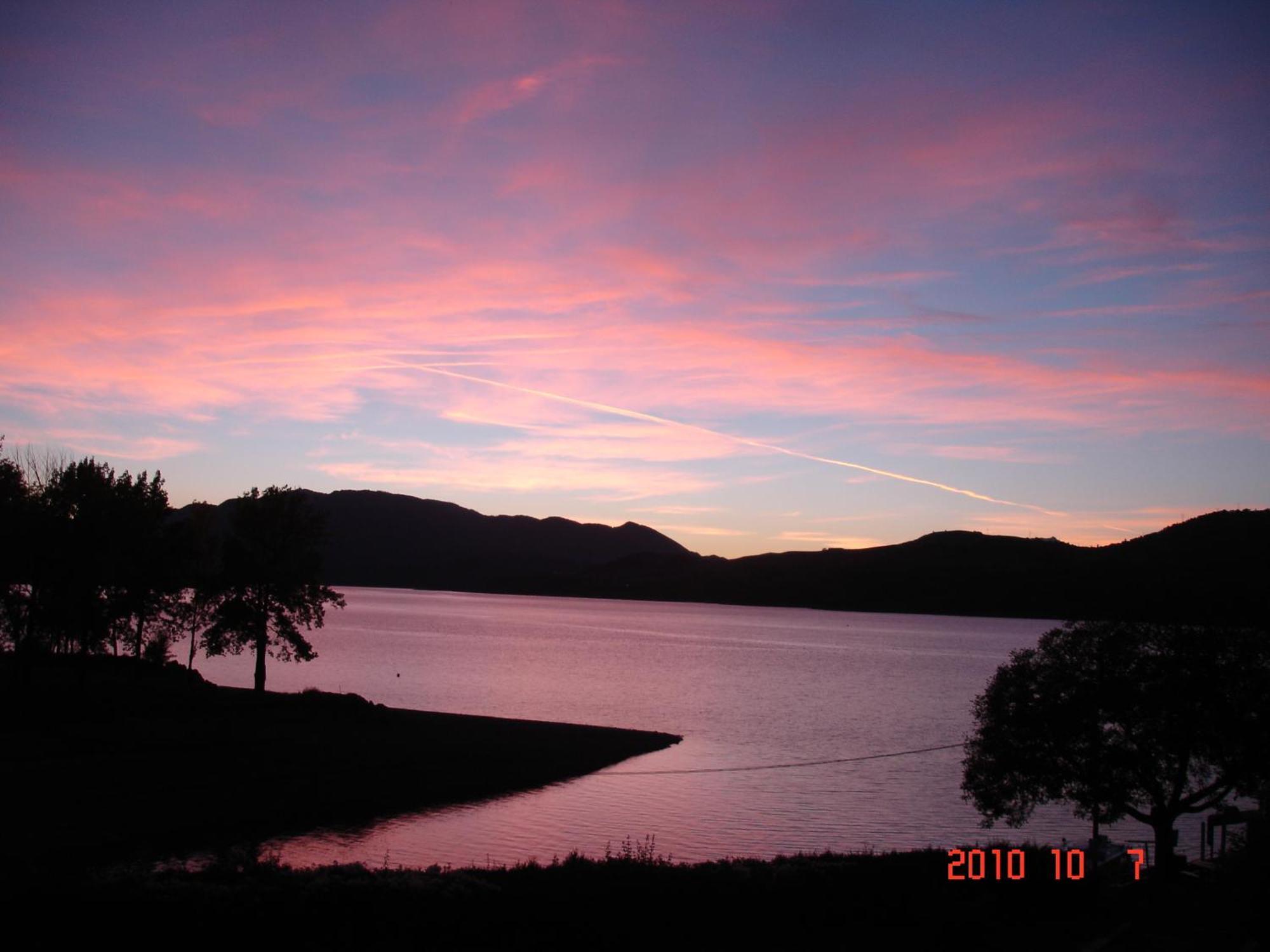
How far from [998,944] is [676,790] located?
1433 inches

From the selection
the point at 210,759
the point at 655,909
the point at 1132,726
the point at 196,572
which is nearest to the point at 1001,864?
the point at 655,909

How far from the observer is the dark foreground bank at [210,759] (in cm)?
3144

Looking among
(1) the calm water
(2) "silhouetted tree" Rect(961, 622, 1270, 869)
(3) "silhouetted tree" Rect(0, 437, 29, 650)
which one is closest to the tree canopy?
(3) "silhouetted tree" Rect(0, 437, 29, 650)

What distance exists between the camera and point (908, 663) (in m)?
169

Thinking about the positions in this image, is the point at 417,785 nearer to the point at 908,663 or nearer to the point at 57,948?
the point at 57,948

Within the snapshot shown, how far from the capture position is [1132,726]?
3853 centimetres

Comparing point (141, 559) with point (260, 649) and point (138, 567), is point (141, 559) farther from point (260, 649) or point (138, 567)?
point (260, 649)

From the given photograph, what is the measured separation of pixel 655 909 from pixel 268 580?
1905 inches

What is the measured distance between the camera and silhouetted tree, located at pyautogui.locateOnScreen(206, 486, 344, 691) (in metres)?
59.1

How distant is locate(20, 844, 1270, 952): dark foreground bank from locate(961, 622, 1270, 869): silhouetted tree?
16951 millimetres

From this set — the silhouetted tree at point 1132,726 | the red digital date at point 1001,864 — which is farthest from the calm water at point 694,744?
the red digital date at point 1001,864

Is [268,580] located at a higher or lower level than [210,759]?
higher

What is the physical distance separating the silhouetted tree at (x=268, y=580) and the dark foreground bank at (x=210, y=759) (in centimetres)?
380

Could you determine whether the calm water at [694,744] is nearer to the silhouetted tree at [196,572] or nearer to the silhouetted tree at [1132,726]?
the silhouetted tree at [1132,726]
